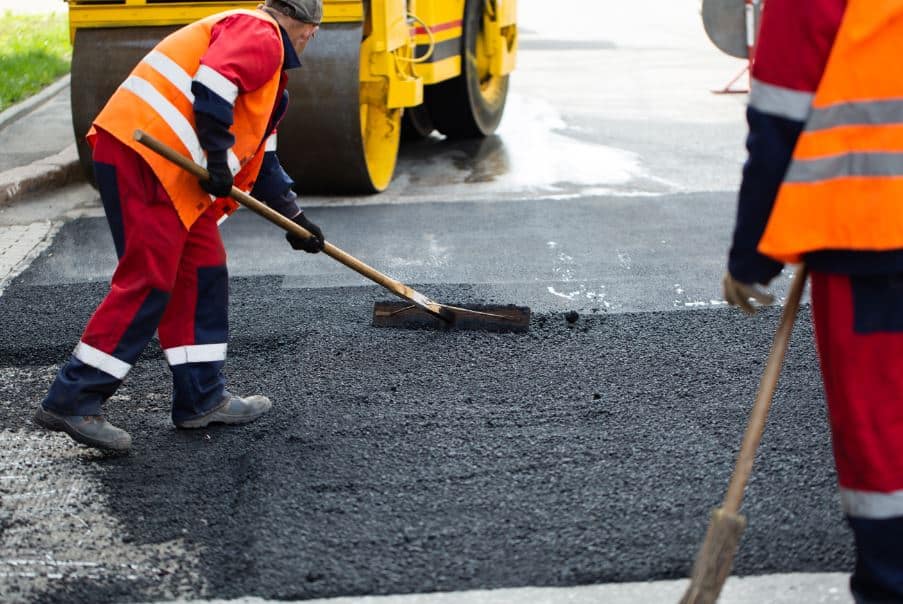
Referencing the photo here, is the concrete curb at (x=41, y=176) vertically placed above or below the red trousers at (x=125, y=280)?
below

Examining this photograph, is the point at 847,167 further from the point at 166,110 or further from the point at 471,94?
the point at 471,94

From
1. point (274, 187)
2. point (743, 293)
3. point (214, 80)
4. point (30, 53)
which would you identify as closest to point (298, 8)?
point (214, 80)

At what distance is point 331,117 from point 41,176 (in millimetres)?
1990

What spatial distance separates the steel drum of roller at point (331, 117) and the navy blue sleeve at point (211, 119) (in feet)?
10.5

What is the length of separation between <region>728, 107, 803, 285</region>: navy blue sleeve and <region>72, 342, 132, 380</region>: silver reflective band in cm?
197

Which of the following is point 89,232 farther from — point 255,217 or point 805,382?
point 805,382

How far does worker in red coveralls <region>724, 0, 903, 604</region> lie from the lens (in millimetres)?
2232

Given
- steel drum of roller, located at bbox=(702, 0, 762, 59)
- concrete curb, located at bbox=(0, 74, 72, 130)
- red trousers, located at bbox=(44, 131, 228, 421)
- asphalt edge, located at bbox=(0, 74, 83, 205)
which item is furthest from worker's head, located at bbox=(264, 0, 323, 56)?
concrete curb, located at bbox=(0, 74, 72, 130)

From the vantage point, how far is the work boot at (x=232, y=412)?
12.9ft

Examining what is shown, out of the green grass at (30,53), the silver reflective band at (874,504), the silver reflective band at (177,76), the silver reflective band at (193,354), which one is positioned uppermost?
the silver reflective band at (177,76)

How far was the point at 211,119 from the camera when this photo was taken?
362 cm

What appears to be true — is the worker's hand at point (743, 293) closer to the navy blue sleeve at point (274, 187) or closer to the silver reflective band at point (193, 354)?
the silver reflective band at point (193, 354)

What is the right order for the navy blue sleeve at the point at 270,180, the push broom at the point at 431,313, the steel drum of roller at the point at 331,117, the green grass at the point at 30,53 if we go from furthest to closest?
the green grass at the point at 30,53 < the steel drum of roller at the point at 331,117 < the push broom at the point at 431,313 < the navy blue sleeve at the point at 270,180

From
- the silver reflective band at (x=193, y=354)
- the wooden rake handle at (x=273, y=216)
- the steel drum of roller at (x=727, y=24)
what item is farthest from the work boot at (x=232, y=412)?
the steel drum of roller at (x=727, y=24)
